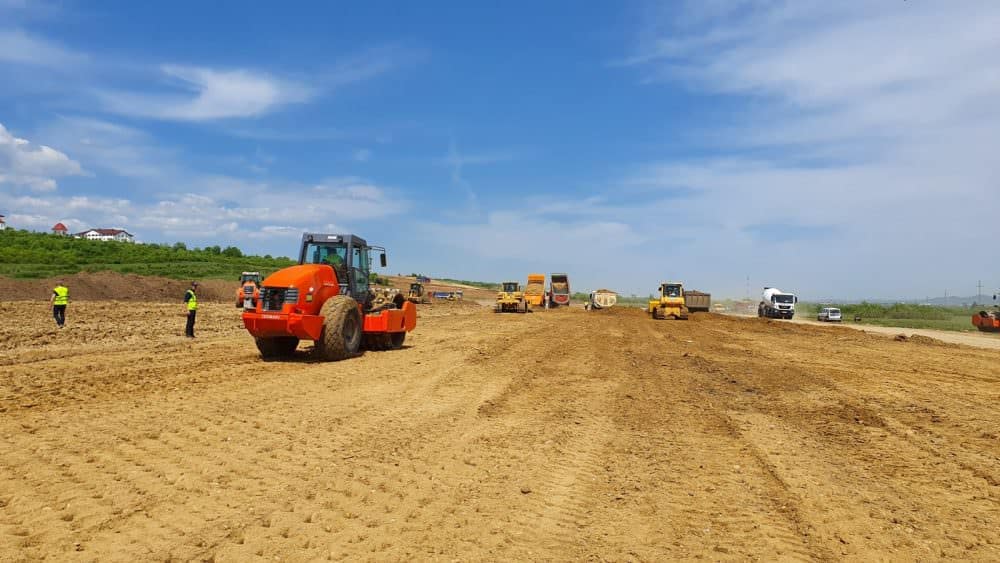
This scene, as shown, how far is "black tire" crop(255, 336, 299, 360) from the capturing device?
12.8 metres

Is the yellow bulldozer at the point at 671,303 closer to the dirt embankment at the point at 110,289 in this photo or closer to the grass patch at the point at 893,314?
the grass patch at the point at 893,314

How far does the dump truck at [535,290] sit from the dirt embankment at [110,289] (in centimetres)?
2114

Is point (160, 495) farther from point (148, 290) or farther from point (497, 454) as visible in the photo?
point (148, 290)

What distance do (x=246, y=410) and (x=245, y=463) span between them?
235 centimetres

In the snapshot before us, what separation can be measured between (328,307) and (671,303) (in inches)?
957

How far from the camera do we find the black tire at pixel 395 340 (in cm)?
1531

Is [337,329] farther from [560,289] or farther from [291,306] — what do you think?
[560,289]

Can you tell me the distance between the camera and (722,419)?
794 centimetres

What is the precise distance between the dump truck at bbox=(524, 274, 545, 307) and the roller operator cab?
29.8 m

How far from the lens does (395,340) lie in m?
15.7

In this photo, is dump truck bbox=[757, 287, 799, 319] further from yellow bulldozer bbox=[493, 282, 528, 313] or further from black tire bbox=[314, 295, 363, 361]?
black tire bbox=[314, 295, 363, 361]

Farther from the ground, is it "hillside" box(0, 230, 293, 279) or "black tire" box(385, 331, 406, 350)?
"hillside" box(0, 230, 293, 279)

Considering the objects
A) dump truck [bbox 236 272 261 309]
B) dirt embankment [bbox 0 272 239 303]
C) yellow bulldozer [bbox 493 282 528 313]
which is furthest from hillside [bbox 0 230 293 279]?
yellow bulldozer [bbox 493 282 528 313]

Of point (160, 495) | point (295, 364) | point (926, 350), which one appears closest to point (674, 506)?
point (160, 495)
